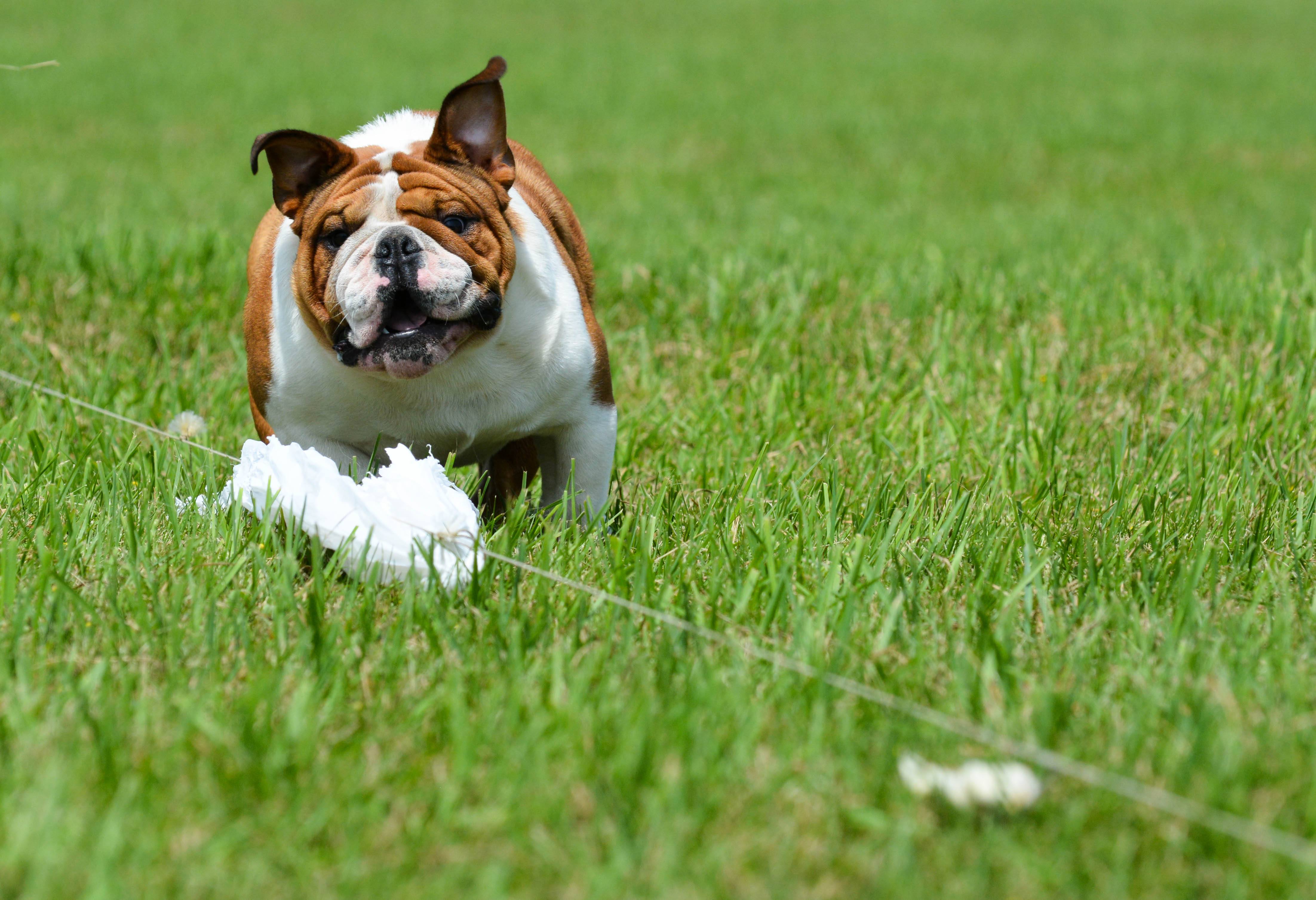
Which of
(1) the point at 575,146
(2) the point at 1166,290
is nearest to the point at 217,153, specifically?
(1) the point at 575,146

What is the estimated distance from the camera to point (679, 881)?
163cm

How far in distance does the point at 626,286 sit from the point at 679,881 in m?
3.55

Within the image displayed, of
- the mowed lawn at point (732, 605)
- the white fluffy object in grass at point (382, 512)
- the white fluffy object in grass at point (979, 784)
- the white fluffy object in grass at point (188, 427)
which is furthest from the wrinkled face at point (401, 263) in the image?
the white fluffy object in grass at point (979, 784)

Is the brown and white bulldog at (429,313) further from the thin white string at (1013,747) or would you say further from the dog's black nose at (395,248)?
the thin white string at (1013,747)

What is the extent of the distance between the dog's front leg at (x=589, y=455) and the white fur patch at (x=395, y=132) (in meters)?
0.79

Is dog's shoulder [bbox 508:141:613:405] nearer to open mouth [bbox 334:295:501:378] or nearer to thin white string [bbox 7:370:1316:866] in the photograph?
open mouth [bbox 334:295:501:378]

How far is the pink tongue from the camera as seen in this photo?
2.73 m

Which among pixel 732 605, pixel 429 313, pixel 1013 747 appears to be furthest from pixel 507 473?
pixel 1013 747

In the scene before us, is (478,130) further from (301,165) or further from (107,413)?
(107,413)

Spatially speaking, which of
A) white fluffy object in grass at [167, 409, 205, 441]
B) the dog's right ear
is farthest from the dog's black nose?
white fluffy object in grass at [167, 409, 205, 441]

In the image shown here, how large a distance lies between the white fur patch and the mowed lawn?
91 centimetres

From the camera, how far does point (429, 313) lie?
107 inches

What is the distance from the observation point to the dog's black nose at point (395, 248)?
2.68 metres

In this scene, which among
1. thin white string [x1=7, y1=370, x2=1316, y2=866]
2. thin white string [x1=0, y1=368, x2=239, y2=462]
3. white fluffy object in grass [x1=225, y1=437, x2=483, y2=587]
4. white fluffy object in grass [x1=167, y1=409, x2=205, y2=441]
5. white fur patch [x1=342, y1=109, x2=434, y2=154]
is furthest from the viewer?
white fluffy object in grass [x1=167, y1=409, x2=205, y2=441]
